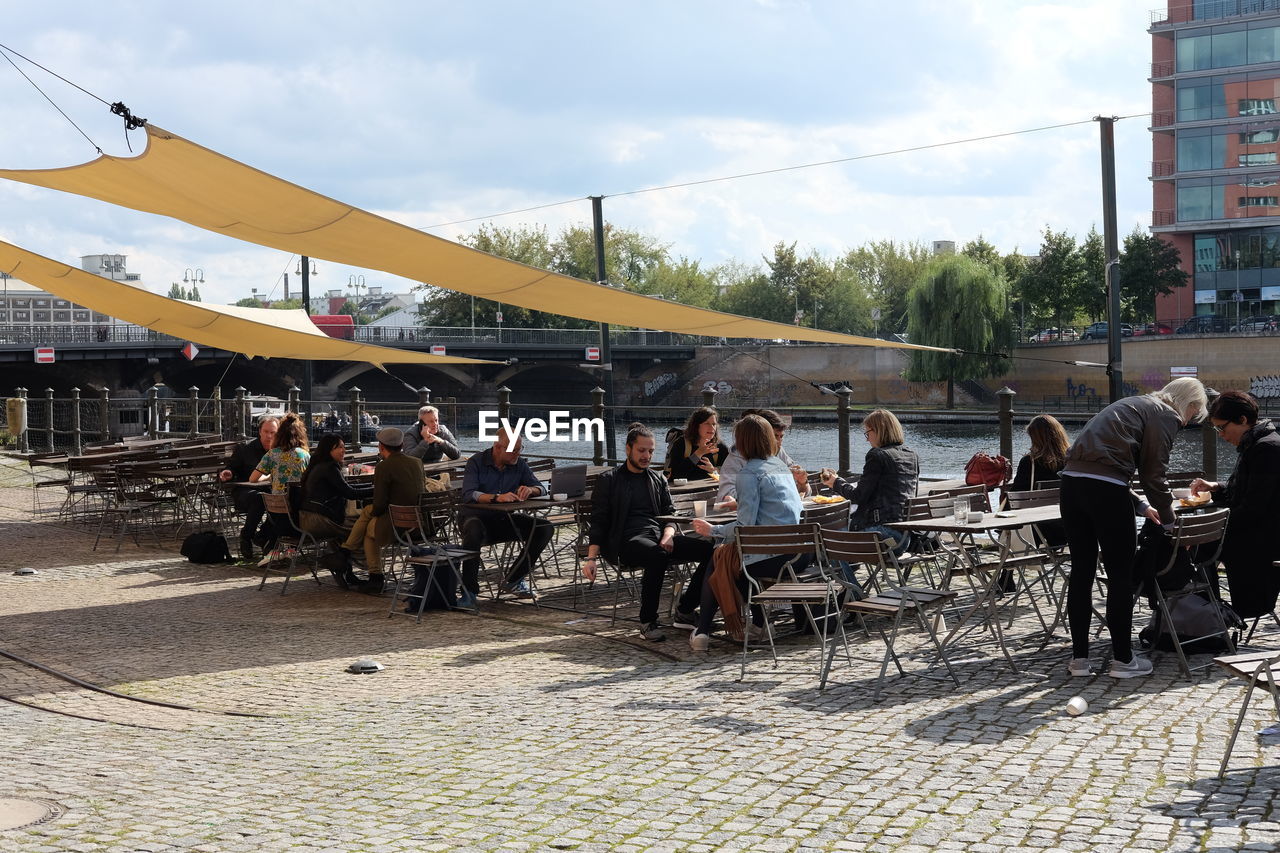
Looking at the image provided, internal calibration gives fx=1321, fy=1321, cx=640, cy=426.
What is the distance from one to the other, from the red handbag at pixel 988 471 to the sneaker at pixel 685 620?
238 cm

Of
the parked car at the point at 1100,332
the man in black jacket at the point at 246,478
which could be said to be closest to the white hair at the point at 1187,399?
the man in black jacket at the point at 246,478

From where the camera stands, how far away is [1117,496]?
5418mm

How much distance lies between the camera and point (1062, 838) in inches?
140

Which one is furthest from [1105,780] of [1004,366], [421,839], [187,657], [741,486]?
[1004,366]

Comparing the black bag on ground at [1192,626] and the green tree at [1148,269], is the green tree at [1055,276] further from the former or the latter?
the black bag on ground at [1192,626]

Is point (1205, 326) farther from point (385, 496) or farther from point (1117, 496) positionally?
point (1117, 496)

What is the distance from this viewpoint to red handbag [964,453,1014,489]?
27.7 feet

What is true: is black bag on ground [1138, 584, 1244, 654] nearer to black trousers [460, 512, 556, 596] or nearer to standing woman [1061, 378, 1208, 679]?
standing woman [1061, 378, 1208, 679]

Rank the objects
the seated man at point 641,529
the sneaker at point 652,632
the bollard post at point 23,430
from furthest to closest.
Answer: the bollard post at point 23,430 → the seated man at point 641,529 → the sneaker at point 652,632

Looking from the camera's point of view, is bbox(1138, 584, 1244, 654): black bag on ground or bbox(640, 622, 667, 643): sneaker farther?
bbox(640, 622, 667, 643): sneaker

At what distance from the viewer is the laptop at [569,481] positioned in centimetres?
807

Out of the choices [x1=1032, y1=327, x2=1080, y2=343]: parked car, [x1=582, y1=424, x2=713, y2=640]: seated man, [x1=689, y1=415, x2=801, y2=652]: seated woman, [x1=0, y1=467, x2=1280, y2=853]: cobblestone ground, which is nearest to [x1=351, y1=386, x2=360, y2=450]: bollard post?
[x1=0, y1=467, x2=1280, y2=853]: cobblestone ground

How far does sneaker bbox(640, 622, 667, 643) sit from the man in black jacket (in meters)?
3.98

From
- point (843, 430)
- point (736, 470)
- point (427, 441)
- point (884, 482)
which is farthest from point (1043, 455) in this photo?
point (427, 441)
